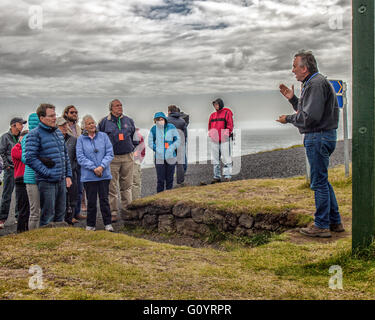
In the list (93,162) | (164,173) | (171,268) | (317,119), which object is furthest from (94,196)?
(317,119)

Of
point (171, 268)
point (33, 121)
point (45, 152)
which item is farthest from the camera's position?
point (33, 121)

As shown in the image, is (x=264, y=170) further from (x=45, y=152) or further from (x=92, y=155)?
(x=45, y=152)

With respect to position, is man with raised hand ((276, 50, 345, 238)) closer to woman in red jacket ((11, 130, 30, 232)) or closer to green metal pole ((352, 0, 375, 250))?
green metal pole ((352, 0, 375, 250))

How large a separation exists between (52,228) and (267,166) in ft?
38.0

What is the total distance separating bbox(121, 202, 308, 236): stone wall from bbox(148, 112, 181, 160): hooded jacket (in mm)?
1592

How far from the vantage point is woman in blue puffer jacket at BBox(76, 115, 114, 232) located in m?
8.24

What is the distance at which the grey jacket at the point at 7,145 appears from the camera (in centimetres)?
982

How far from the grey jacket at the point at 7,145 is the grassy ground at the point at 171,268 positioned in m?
3.33

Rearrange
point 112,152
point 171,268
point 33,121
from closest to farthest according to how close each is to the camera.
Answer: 1. point 171,268
2. point 33,121
3. point 112,152

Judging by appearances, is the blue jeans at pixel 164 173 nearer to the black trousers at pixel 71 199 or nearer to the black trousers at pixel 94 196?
the black trousers at pixel 71 199

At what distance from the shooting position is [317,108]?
5598 mm

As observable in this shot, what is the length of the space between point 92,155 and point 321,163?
4472mm

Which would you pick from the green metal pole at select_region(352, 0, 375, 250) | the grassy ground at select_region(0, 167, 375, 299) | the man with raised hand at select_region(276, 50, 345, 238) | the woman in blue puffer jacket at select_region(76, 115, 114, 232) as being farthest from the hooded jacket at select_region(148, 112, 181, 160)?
the green metal pole at select_region(352, 0, 375, 250)
